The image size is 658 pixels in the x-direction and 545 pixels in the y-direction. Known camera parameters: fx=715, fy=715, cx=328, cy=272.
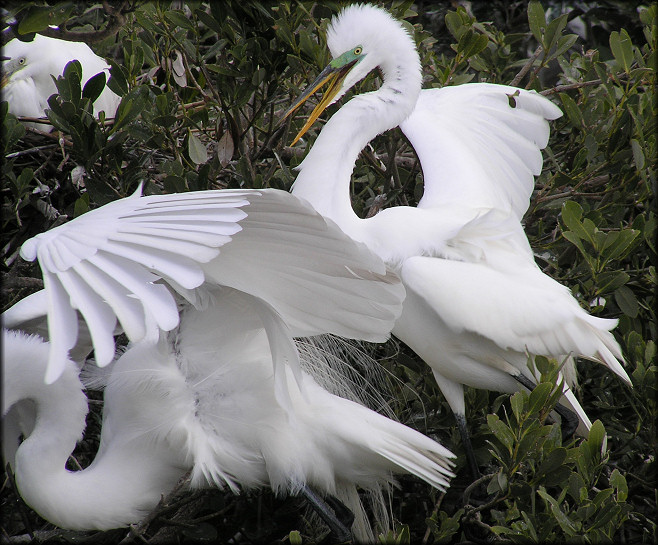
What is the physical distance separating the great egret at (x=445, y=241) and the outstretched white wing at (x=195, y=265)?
30 centimetres

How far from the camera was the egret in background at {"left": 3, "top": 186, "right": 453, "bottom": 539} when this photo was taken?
46.5 inches

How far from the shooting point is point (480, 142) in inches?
80.3

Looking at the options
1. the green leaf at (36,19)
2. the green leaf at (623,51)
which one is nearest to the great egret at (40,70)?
the green leaf at (36,19)

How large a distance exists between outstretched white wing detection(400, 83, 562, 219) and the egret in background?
0.62 m

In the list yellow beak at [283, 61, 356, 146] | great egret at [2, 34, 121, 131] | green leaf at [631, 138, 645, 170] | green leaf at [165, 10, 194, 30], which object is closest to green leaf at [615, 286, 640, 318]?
green leaf at [631, 138, 645, 170]

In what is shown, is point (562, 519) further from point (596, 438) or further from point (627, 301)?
point (627, 301)

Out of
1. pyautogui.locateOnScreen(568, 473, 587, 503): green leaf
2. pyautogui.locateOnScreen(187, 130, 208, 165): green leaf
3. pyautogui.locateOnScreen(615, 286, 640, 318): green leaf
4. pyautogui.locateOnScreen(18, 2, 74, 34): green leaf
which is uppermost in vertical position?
pyautogui.locateOnScreen(18, 2, 74, 34): green leaf

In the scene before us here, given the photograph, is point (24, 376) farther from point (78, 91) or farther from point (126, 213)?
point (78, 91)

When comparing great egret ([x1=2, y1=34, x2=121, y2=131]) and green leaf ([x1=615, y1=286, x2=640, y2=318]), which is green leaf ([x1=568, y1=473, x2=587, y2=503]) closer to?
green leaf ([x1=615, y1=286, x2=640, y2=318])

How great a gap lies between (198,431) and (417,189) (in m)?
0.97

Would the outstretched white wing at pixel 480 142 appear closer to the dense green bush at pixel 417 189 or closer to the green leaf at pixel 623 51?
the dense green bush at pixel 417 189

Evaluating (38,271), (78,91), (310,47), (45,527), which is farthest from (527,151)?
(45,527)

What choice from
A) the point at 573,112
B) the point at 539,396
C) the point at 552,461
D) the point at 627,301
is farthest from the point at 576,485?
the point at 573,112

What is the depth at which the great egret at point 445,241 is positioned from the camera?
1.53m
